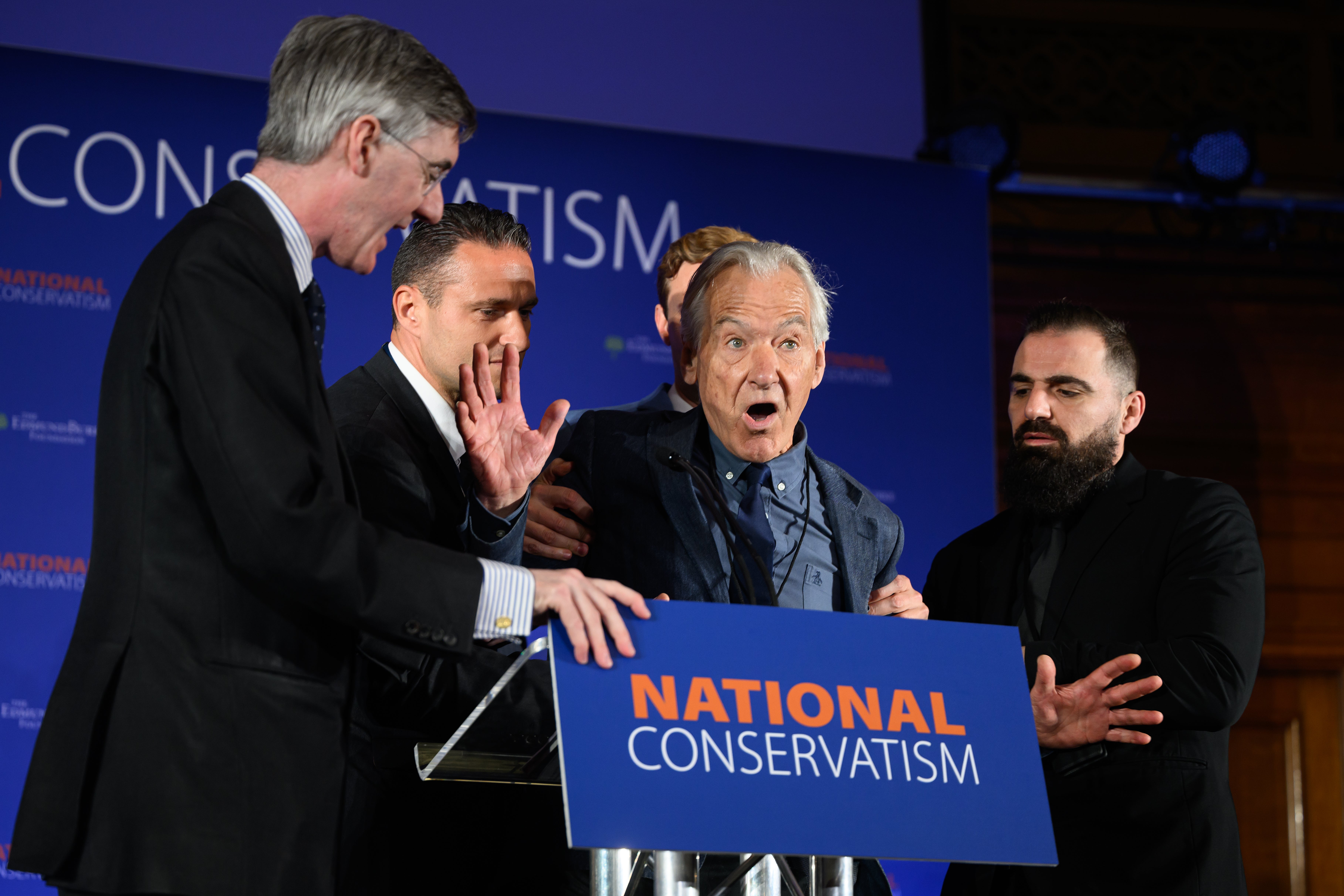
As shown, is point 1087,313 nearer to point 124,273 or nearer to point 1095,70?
point 124,273

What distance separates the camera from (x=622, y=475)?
8.18 ft

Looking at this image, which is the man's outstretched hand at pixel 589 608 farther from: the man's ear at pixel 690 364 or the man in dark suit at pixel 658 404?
the man's ear at pixel 690 364

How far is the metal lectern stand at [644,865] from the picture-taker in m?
1.70

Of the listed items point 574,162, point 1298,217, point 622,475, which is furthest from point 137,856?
point 1298,217

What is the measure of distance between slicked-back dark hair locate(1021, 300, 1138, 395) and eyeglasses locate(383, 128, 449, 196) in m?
1.92

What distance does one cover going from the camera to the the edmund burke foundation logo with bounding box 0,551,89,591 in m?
3.77

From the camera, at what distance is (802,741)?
165 cm

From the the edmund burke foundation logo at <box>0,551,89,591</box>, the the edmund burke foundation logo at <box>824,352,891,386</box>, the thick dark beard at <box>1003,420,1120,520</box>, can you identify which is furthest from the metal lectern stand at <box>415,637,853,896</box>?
the the edmund burke foundation logo at <box>824,352,891,386</box>

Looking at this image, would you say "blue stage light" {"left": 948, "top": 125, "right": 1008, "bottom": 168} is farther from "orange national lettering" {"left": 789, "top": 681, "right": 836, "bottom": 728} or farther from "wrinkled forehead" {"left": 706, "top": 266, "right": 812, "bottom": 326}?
"orange national lettering" {"left": 789, "top": 681, "right": 836, "bottom": 728}

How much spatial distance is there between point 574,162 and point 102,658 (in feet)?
10.7

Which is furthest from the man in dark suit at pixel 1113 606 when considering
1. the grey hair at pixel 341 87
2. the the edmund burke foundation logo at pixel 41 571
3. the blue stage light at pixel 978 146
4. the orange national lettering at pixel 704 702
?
the the edmund burke foundation logo at pixel 41 571

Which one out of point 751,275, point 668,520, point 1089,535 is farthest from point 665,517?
point 1089,535

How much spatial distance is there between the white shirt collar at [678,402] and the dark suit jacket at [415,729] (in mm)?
1021

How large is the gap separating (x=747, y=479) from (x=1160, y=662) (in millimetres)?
948
